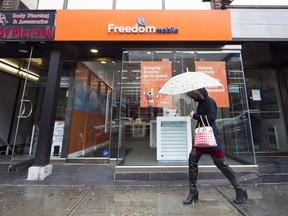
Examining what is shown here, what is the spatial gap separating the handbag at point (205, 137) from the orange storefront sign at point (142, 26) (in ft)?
8.43

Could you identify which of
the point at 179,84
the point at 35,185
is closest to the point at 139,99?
the point at 179,84

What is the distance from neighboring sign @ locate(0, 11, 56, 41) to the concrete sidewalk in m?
3.49

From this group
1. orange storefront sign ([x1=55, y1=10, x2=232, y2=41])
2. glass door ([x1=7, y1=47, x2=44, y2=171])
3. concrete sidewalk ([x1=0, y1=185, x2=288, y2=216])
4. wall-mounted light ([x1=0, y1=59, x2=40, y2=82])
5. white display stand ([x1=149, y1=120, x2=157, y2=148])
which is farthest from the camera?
wall-mounted light ([x1=0, y1=59, x2=40, y2=82])

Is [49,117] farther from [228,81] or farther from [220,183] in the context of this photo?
[228,81]

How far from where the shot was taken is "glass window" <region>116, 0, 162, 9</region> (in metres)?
5.40

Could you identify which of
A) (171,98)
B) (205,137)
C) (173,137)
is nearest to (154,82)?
(171,98)

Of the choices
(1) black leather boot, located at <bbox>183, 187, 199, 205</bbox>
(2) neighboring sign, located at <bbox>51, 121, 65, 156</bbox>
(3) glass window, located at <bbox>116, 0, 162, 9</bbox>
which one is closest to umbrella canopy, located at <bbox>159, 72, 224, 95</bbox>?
(1) black leather boot, located at <bbox>183, 187, 199, 205</bbox>

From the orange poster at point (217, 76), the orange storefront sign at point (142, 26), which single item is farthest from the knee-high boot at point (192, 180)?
the orange storefront sign at point (142, 26)

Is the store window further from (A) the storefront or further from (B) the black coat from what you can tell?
(B) the black coat

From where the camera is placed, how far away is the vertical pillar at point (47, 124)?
4.04m

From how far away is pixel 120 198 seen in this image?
10.3 feet

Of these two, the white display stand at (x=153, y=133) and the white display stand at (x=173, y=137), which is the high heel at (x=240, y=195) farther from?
the white display stand at (x=153, y=133)

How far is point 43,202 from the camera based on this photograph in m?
2.97

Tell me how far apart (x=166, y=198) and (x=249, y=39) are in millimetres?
4267
